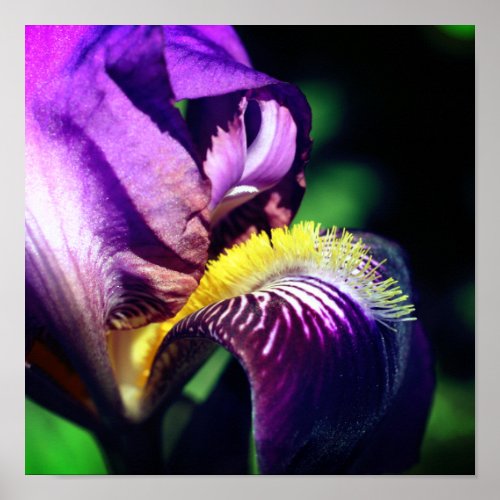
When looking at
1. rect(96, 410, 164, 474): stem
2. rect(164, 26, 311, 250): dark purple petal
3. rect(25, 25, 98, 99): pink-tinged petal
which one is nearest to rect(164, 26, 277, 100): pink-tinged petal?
rect(164, 26, 311, 250): dark purple petal

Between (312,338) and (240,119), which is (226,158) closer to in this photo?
(240,119)

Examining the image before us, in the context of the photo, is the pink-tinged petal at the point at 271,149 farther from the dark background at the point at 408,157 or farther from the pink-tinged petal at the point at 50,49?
the pink-tinged petal at the point at 50,49

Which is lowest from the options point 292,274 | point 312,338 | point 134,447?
point 134,447

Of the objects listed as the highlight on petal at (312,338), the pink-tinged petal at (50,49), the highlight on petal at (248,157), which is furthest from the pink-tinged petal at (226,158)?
the pink-tinged petal at (50,49)

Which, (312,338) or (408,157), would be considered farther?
(408,157)

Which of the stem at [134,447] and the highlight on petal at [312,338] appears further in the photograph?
the stem at [134,447]

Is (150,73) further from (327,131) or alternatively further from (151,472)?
(151,472)

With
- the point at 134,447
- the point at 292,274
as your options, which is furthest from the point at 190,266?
the point at 134,447

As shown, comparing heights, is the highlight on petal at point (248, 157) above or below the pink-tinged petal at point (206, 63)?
below
